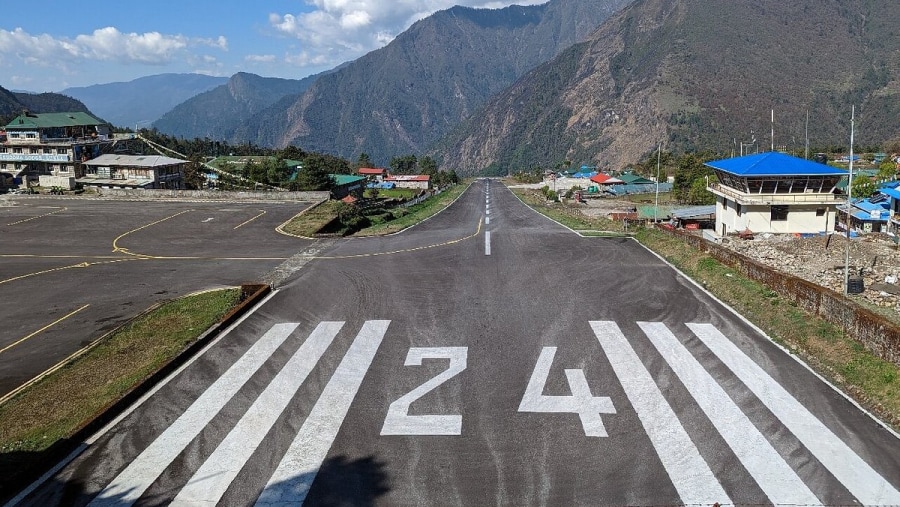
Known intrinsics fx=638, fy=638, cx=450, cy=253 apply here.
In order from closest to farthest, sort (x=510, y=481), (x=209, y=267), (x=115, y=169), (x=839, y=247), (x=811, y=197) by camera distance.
Answer: (x=510, y=481) → (x=209, y=267) → (x=839, y=247) → (x=811, y=197) → (x=115, y=169)

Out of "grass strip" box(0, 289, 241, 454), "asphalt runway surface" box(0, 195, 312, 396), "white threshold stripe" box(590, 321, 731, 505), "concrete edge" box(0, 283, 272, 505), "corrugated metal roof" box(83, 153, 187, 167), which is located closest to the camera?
"white threshold stripe" box(590, 321, 731, 505)

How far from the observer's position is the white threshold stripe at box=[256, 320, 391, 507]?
33.1 ft

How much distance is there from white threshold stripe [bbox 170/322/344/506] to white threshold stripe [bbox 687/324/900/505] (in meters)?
9.88

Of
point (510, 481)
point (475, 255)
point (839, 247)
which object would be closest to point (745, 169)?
point (839, 247)

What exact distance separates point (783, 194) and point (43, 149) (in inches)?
3299

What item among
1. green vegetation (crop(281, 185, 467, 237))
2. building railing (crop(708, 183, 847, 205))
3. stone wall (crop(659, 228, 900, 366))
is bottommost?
stone wall (crop(659, 228, 900, 366))

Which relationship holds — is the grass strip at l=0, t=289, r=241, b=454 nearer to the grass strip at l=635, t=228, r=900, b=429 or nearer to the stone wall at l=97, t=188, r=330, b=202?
the grass strip at l=635, t=228, r=900, b=429

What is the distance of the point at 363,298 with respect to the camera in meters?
21.6

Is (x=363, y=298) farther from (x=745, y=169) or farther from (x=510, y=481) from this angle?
(x=745, y=169)

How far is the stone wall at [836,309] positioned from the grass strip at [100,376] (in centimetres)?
1676

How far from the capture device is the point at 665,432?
39.0 feet

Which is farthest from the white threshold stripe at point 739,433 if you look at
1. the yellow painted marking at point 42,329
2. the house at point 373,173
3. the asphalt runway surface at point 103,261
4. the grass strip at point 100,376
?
the house at point 373,173

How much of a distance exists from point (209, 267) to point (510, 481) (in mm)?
21553

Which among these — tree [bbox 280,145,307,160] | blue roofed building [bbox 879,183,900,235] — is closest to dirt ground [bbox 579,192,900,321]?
blue roofed building [bbox 879,183,900,235]
